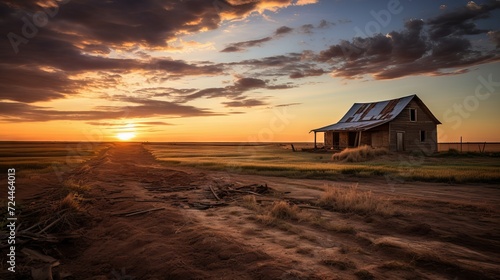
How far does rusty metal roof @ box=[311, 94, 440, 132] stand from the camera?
119 feet

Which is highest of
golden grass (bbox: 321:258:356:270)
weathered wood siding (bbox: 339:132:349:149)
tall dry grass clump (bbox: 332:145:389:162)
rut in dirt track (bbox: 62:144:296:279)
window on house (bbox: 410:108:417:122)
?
window on house (bbox: 410:108:417:122)

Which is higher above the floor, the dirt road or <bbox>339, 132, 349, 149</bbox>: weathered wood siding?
<bbox>339, 132, 349, 149</bbox>: weathered wood siding

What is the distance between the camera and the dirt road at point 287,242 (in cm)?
516

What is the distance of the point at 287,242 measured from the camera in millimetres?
6516

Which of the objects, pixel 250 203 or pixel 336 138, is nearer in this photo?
pixel 250 203

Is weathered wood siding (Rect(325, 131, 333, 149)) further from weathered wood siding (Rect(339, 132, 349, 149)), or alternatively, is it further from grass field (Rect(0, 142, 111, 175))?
grass field (Rect(0, 142, 111, 175))

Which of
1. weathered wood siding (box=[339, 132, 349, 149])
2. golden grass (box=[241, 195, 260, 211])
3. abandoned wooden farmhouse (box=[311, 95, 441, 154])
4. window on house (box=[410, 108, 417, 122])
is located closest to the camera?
golden grass (box=[241, 195, 260, 211])

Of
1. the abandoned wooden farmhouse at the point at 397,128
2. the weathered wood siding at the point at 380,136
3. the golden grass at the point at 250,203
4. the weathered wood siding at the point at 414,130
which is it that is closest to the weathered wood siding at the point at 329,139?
the abandoned wooden farmhouse at the point at 397,128

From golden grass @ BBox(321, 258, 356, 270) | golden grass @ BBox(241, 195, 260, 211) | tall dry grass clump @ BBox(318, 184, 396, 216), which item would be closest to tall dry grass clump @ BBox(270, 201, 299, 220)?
golden grass @ BBox(241, 195, 260, 211)

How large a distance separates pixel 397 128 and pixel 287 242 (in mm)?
34490

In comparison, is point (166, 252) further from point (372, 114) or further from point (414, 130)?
point (372, 114)

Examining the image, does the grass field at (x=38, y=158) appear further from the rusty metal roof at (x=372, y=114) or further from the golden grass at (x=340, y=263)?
the rusty metal roof at (x=372, y=114)

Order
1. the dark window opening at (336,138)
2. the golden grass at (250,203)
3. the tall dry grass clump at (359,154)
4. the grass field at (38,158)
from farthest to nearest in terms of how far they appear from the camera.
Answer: the dark window opening at (336,138)
the tall dry grass clump at (359,154)
the grass field at (38,158)
the golden grass at (250,203)

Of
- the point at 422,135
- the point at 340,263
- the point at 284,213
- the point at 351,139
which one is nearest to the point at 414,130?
the point at 422,135
